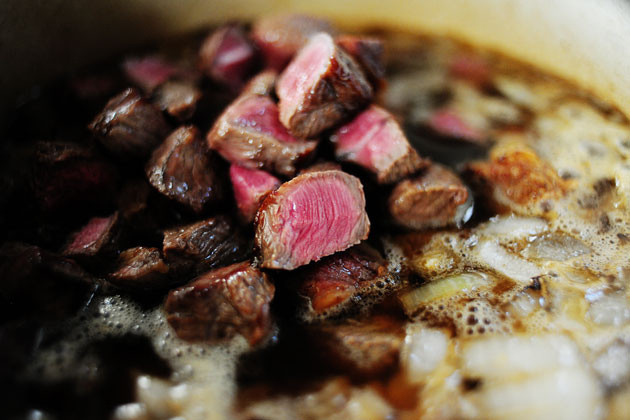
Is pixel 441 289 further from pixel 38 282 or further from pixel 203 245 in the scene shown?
pixel 38 282

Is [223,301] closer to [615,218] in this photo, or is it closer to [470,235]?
[470,235]

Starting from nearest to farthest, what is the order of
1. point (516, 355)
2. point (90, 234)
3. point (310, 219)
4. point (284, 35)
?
point (516, 355) < point (310, 219) < point (90, 234) < point (284, 35)

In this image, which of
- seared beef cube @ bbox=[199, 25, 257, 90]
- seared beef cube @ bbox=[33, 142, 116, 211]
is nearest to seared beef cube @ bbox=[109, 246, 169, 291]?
seared beef cube @ bbox=[33, 142, 116, 211]

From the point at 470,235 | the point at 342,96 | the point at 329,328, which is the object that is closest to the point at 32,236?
the point at 329,328

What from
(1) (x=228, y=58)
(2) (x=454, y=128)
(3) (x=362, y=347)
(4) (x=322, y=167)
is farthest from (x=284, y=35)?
(3) (x=362, y=347)

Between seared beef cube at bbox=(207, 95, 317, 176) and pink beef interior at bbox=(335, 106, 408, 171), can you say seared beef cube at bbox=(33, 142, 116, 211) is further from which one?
pink beef interior at bbox=(335, 106, 408, 171)

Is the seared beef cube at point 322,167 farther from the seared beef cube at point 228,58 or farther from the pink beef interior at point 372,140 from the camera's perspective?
the seared beef cube at point 228,58
